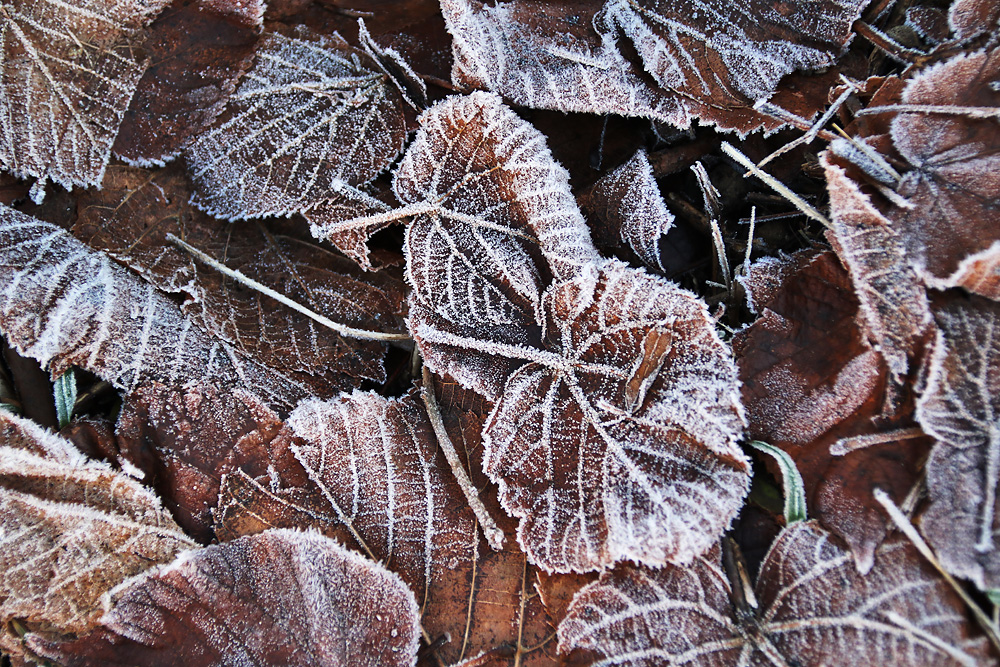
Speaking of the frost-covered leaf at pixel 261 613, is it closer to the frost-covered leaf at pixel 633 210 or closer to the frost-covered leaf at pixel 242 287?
the frost-covered leaf at pixel 242 287

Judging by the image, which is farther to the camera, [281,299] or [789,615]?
[281,299]

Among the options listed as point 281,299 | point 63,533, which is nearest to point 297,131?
point 281,299

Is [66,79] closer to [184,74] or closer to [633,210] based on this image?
[184,74]

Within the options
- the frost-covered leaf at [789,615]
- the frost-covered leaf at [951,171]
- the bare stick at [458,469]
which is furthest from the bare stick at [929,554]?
the bare stick at [458,469]

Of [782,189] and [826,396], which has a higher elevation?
[782,189]

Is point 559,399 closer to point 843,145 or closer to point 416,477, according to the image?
point 416,477

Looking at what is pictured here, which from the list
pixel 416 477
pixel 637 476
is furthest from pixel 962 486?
pixel 416 477
